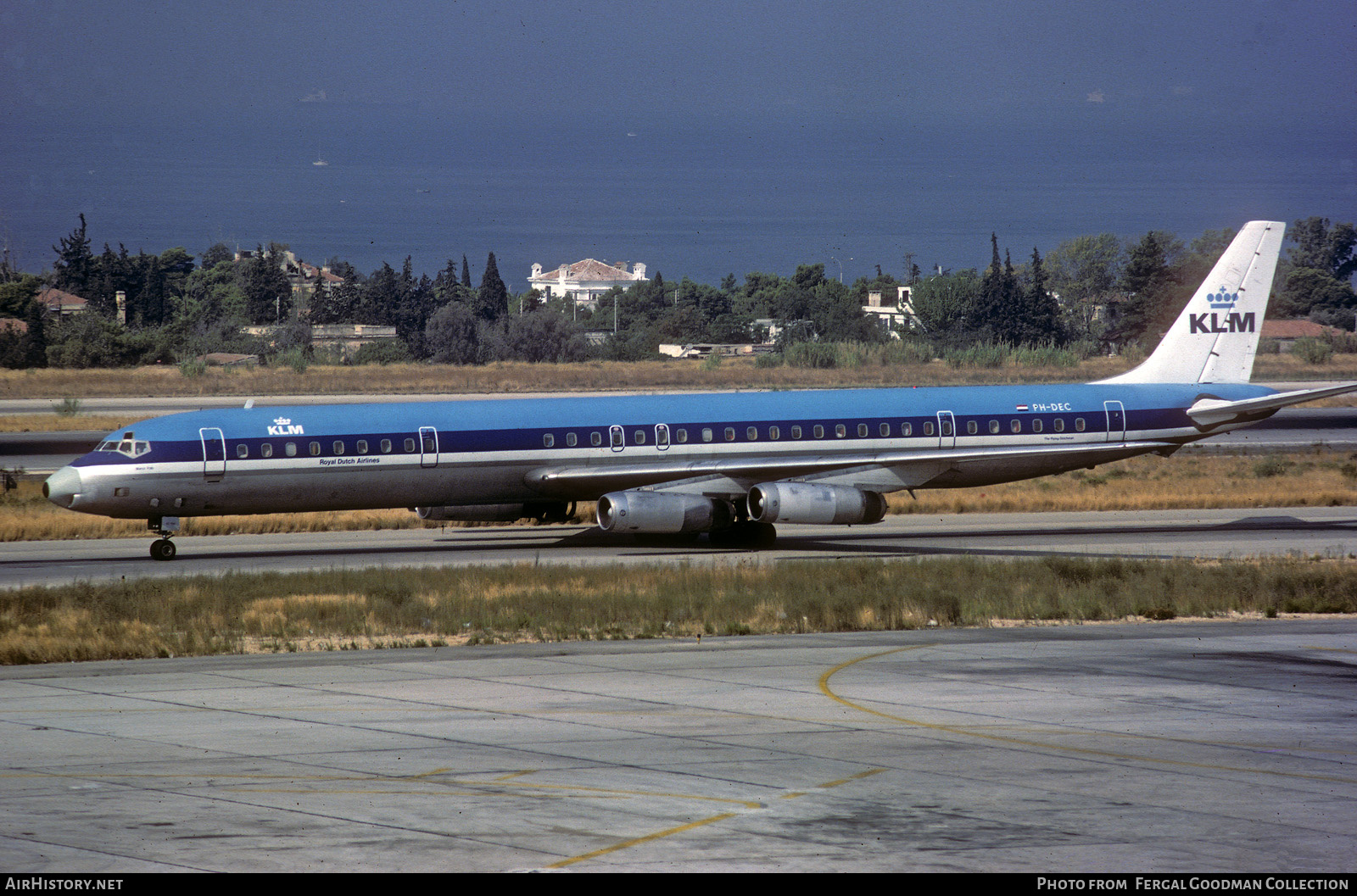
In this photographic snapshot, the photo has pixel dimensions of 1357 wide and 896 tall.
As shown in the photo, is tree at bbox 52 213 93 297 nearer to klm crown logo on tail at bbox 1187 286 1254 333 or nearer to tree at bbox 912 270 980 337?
tree at bbox 912 270 980 337

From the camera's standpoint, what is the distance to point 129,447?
3259cm

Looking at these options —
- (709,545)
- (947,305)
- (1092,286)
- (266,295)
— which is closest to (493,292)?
(266,295)

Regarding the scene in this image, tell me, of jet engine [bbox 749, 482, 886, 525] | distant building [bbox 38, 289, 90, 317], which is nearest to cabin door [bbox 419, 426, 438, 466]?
jet engine [bbox 749, 482, 886, 525]

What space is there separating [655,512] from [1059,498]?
1915 cm

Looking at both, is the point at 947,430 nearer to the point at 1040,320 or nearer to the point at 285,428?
the point at 285,428

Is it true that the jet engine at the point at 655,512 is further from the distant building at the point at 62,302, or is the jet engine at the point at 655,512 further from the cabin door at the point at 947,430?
A: the distant building at the point at 62,302

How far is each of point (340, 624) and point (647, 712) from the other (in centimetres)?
887

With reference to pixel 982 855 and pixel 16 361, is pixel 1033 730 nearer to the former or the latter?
pixel 982 855

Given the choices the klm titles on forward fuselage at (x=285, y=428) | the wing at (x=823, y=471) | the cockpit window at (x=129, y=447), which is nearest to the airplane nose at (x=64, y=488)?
the cockpit window at (x=129, y=447)

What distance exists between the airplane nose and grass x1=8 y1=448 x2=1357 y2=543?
8.55 meters

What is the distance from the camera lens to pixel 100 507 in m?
32.2

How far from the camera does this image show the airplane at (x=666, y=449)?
33250 millimetres

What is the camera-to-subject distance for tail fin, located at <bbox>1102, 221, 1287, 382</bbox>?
4312cm
